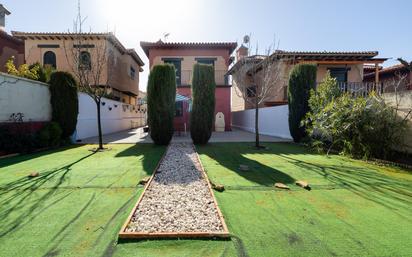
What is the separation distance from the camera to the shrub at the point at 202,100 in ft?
33.0

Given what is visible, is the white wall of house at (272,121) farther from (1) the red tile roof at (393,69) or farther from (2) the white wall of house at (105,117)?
(1) the red tile roof at (393,69)

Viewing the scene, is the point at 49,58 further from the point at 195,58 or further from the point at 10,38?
the point at 195,58

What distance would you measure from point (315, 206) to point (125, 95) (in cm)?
2258

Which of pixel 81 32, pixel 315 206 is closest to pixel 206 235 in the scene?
pixel 315 206

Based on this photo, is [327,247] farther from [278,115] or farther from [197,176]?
[278,115]

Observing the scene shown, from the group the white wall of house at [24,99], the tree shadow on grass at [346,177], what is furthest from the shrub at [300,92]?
the white wall of house at [24,99]

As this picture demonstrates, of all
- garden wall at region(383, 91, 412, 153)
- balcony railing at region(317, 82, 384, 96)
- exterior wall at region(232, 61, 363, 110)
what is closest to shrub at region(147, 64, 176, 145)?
balcony railing at region(317, 82, 384, 96)

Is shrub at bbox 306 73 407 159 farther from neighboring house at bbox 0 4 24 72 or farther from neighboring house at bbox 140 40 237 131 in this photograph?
neighboring house at bbox 0 4 24 72

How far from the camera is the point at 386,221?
9.87 feet

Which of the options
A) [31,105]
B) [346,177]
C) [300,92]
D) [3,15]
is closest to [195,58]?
[300,92]

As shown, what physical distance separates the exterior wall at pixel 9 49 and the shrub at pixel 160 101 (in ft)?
50.2

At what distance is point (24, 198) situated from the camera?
12.4 feet

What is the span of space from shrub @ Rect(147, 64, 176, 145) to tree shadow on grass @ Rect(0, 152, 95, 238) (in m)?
4.55

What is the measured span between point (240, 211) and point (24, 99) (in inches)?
371
